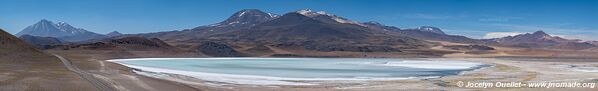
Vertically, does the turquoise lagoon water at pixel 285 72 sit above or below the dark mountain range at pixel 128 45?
A: below

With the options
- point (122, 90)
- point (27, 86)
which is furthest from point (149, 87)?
point (27, 86)

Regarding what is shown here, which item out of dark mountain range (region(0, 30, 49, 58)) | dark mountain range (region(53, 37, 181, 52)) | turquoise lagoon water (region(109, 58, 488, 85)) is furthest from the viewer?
dark mountain range (region(53, 37, 181, 52))

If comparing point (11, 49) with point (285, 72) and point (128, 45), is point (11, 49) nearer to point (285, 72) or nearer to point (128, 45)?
point (285, 72)

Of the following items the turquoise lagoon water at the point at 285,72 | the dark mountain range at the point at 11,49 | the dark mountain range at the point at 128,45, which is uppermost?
the dark mountain range at the point at 128,45

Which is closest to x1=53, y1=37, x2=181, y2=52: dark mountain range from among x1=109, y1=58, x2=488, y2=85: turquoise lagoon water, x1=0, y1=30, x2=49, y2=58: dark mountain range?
x1=109, y1=58, x2=488, y2=85: turquoise lagoon water

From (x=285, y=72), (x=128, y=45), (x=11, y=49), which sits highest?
(x=128, y=45)

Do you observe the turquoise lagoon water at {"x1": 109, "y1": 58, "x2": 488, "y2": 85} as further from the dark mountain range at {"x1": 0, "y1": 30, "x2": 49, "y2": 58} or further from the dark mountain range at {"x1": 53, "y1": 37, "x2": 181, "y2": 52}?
the dark mountain range at {"x1": 53, "y1": 37, "x2": 181, "y2": 52}

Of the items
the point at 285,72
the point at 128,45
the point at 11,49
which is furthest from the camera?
the point at 128,45

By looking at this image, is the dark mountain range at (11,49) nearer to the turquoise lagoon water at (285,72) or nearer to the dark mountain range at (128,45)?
the turquoise lagoon water at (285,72)

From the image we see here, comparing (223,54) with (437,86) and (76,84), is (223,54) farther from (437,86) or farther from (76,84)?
(76,84)

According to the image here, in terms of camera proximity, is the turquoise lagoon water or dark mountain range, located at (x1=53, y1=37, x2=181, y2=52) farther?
dark mountain range, located at (x1=53, y1=37, x2=181, y2=52)

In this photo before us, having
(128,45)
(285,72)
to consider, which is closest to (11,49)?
(285,72)

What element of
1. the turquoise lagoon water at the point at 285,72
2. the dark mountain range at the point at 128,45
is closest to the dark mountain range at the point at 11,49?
the turquoise lagoon water at the point at 285,72

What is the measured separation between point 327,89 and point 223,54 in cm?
9402
